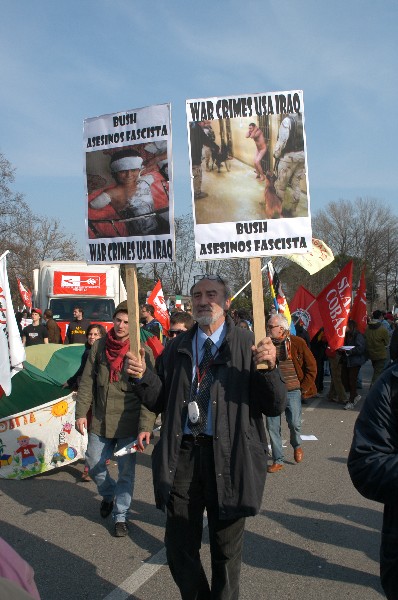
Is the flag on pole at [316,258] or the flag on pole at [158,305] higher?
the flag on pole at [316,258]

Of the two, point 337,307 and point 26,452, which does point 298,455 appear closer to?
point 26,452

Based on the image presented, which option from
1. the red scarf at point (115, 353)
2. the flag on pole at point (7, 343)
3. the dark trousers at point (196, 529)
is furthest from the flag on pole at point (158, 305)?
the dark trousers at point (196, 529)

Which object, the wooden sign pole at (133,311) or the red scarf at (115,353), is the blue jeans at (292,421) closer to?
the red scarf at (115,353)

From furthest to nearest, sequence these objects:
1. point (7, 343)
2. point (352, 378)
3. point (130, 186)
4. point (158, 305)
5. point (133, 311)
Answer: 1. point (158, 305)
2. point (352, 378)
3. point (7, 343)
4. point (130, 186)
5. point (133, 311)

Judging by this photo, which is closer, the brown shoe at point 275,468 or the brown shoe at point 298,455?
the brown shoe at point 275,468

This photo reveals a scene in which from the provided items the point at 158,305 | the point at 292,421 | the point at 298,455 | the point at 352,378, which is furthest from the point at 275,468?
the point at 158,305

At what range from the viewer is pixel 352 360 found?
1365 centimetres

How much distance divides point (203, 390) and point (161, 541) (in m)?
2.42

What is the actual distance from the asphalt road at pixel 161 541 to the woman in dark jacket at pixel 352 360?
5692 millimetres

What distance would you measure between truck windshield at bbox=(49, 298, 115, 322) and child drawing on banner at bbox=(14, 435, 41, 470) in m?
11.5

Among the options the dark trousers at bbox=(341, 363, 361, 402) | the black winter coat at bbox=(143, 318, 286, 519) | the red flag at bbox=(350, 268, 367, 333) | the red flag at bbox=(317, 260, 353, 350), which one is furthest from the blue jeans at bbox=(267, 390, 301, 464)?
the red flag at bbox=(350, 268, 367, 333)

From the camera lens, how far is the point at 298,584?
4.76m

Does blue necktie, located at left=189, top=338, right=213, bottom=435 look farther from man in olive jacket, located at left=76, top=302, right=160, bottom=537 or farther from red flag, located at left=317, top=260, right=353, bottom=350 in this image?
red flag, located at left=317, top=260, right=353, bottom=350

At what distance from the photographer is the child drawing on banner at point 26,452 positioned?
26.0 feet
